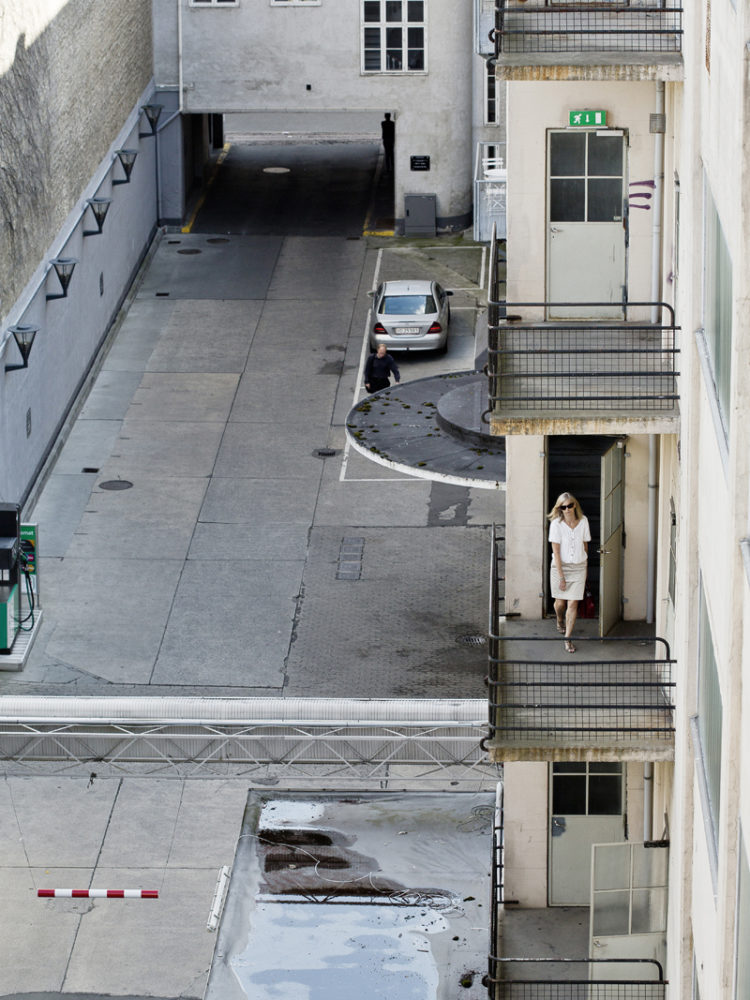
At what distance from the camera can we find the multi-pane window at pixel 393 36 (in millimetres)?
48406

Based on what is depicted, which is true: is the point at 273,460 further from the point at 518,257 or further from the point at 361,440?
the point at 518,257

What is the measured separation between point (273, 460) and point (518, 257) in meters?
17.1

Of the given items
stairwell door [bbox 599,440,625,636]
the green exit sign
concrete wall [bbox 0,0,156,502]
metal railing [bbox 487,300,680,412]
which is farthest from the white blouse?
concrete wall [bbox 0,0,156,502]

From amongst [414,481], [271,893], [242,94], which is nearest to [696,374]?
[271,893]

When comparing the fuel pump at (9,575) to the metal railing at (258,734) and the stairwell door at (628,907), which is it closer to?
the metal railing at (258,734)

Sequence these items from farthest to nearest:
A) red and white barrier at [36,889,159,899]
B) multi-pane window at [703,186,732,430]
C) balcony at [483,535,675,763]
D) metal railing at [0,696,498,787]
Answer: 1. metal railing at [0,696,498,787]
2. red and white barrier at [36,889,159,899]
3. balcony at [483,535,675,763]
4. multi-pane window at [703,186,732,430]

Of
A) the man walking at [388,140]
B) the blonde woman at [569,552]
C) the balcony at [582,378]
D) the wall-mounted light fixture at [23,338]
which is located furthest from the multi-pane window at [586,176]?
the man walking at [388,140]

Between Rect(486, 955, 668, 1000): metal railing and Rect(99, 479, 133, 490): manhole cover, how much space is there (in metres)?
18.1

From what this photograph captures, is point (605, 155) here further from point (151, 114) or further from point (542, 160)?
point (151, 114)

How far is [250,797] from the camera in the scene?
2403cm

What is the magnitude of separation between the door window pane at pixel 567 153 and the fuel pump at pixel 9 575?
11449 mm

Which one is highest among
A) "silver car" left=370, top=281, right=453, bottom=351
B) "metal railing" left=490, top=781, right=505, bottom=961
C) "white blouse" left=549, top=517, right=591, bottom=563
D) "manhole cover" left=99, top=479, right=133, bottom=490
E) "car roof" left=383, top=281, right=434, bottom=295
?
"white blouse" left=549, top=517, right=591, bottom=563

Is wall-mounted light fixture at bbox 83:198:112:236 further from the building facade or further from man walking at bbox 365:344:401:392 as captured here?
the building facade

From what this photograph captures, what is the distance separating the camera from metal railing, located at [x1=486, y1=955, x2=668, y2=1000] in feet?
53.9
